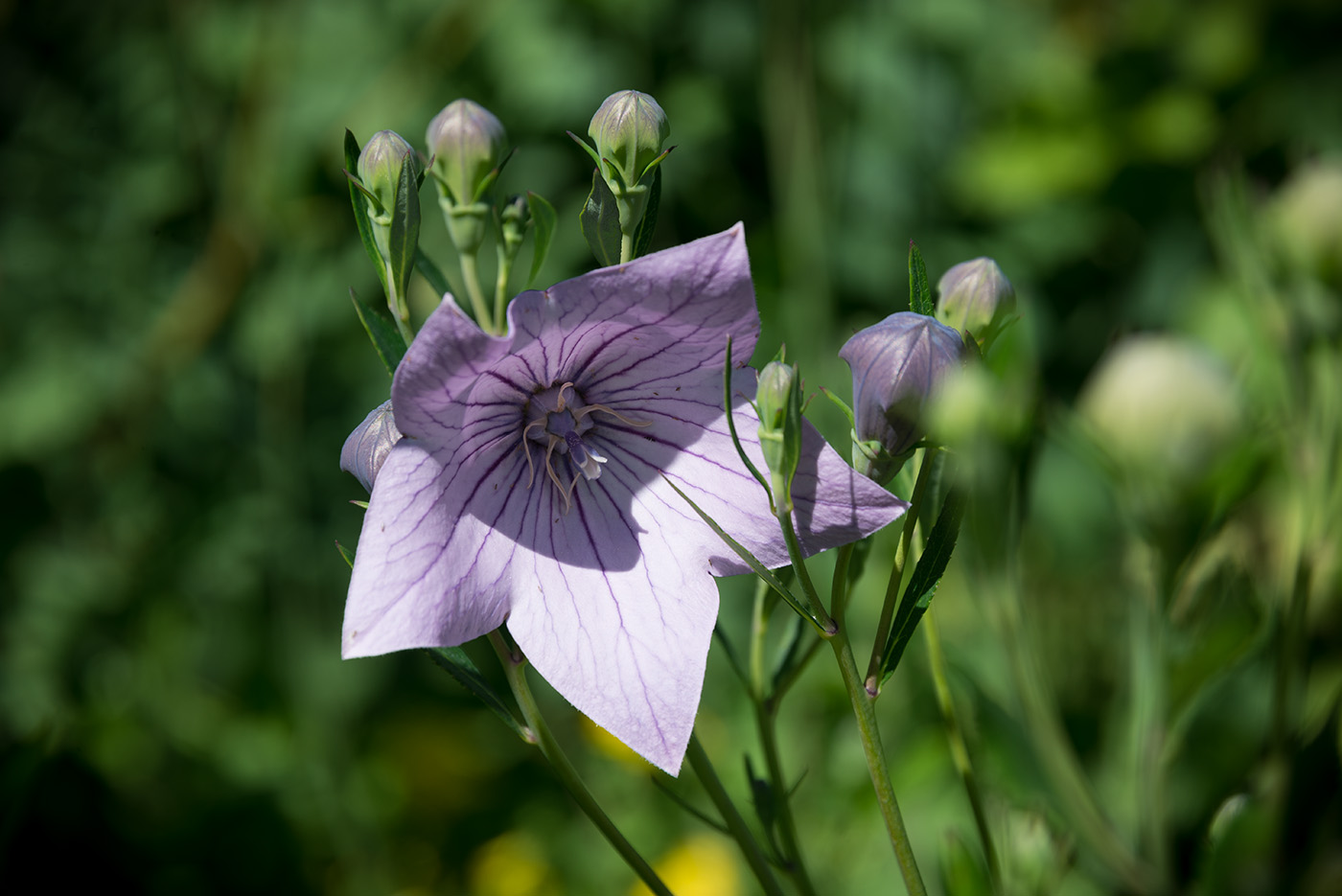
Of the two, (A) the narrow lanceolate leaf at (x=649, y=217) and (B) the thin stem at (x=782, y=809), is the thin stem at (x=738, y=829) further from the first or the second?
(A) the narrow lanceolate leaf at (x=649, y=217)

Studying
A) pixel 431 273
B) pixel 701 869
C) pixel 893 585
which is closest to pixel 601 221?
pixel 431 273

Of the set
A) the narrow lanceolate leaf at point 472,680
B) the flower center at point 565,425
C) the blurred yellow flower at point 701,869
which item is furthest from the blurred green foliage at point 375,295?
the narrow lanceolate leaf at point 472,680

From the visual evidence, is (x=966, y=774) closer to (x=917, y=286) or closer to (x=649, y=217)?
(x=917, y=286)

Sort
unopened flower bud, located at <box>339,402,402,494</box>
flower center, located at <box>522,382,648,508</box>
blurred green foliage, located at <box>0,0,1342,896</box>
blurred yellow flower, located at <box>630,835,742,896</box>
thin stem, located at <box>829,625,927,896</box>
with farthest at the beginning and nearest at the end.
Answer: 1. blurred green foliage, located at <box>0,0,1342,896</box>
2. blurred yellow flower, located at <box>630,835,742,896</box>
3. flower center, located at <box>522,382,648,508</box>
4. unopened flower bud, located at <box>339,402,402,494</box>
5. thin stem, located at <box>829,625,927,896</box>

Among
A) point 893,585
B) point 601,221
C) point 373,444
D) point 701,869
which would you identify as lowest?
point 701,869

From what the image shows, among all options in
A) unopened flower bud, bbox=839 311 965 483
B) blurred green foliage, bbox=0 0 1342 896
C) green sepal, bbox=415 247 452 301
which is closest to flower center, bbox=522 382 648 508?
green sepal, bbox=415 247 452 301

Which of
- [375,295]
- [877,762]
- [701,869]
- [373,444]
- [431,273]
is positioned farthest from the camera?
[375,295]

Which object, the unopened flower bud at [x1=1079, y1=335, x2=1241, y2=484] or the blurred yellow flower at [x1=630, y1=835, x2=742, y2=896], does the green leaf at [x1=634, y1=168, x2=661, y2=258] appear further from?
the blurred yellow flower at [x1=630, y1=835, x2=742, y2=896]
